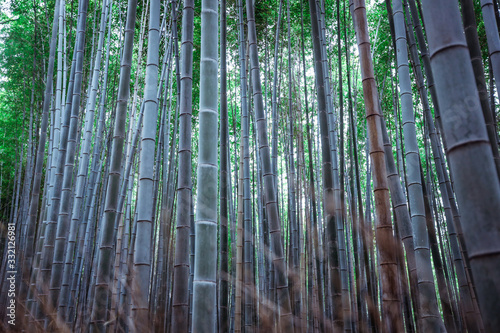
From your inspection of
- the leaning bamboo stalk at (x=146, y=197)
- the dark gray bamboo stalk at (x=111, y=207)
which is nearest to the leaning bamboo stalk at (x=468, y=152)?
the leaning bamboo stalk at (x=146, y=197)

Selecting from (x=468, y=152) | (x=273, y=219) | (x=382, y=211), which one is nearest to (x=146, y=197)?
(x=273, y=219)

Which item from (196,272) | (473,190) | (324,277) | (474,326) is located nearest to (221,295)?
(196,272)

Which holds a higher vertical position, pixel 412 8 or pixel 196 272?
pixel 412 8

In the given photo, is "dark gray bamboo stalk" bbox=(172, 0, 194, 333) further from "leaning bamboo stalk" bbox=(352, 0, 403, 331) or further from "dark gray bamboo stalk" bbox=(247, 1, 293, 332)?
"leaning bamboo stalk" bbox=(352, 0, 403, 331)

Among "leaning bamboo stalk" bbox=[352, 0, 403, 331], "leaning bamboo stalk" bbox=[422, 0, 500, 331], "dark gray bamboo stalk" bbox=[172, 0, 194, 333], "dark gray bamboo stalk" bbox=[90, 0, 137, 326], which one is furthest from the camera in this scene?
"dark gray bamboo stalk" bbox=[90, 0, 137, 326]

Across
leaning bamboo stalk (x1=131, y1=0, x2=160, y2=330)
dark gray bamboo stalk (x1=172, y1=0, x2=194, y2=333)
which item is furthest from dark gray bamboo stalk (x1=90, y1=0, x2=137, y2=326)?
dark gray bamboo stalk (x1=172, y1=0, x2=194, y2=333)

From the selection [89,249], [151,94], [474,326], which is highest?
[151,94]

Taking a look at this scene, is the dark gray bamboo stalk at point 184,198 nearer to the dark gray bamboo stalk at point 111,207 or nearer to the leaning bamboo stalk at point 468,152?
the dark gray bamboo stalk at point 111,207

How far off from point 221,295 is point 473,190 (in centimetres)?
196

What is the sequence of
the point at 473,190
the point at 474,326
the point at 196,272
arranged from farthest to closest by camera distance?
the point at 474,326 < the point at 196,272 < the point at 473,190

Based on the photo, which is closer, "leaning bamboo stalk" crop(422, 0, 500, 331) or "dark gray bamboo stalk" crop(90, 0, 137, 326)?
"leaning bamboo stalk" crop(422, 0, 500, 331)

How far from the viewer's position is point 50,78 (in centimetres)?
362

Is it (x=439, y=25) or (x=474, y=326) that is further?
(x=474, y=326)

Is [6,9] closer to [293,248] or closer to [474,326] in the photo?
[293,248]
